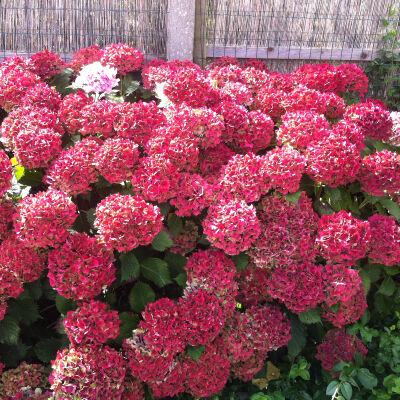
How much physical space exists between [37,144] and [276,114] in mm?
1242

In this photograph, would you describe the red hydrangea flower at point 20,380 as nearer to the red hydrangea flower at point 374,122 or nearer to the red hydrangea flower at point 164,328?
the red hydrangea flower at point 164,328

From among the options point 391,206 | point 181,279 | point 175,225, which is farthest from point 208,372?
point 391,206

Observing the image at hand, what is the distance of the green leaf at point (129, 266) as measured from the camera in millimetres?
1665

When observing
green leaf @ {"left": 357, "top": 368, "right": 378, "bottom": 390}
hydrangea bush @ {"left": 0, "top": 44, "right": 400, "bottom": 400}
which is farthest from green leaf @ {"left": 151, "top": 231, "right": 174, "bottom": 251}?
green leaf @ {"left": 357, "top": 368, "right": 378, "bottom": 390}

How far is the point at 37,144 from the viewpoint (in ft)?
5.95

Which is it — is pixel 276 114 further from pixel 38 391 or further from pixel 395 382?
pixel 38 391

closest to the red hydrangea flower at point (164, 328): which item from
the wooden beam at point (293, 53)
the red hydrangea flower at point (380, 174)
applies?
the red hydrangea flower at point (380, 174)

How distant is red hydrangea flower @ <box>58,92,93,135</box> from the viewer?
2.07 meters

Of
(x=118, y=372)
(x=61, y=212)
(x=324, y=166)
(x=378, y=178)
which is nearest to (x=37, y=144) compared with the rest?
(x=61, y=212)

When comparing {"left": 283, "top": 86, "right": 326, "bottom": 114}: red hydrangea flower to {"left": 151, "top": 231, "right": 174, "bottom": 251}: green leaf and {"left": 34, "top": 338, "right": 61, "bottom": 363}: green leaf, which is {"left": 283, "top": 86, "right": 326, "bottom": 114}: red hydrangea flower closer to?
{"left": 151, "top": 231, "right": 174, "bottom": 251}: green leaf

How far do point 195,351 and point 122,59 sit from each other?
180 centimetres

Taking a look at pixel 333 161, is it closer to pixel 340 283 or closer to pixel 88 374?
pixel 340 283

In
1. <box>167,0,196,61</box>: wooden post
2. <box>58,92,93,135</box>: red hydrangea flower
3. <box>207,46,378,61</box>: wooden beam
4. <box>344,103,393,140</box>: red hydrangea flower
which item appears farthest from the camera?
<box>207,46,378,61</box>: wooden beam

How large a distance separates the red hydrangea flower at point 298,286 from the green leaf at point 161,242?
18.2 inches
